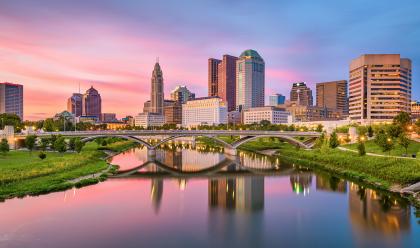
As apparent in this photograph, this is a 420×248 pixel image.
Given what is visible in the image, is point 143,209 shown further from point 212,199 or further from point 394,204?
point 394,204

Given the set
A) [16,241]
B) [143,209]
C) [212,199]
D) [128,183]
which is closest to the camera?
[16,241]

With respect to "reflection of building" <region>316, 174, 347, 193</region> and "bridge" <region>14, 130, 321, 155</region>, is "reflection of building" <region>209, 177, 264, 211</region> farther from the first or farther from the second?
"bridge" <region>14, 130, 321, 155</region>

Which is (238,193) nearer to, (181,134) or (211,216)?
(211,216)

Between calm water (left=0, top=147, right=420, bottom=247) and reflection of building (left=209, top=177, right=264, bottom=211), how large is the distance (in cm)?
12

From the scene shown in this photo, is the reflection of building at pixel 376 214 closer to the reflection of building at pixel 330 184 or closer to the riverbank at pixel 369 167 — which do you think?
the riverbank at pixel 369 167

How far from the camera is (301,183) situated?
4825 cm

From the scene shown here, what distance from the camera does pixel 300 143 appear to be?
89.2 meters

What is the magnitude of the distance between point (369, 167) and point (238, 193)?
20804 millimetres

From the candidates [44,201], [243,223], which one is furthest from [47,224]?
[243,223]

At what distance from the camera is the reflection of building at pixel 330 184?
43.5 meters

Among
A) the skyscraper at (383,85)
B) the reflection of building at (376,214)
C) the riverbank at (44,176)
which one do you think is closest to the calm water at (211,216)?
the reflection of building at (376,214)

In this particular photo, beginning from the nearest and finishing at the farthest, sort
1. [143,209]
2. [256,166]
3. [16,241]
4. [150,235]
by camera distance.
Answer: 1. [16,241]
2. [150,235]
3. [143,209]
4. [256,166]

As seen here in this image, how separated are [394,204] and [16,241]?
3345cm

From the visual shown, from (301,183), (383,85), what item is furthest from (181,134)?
(383,85)
